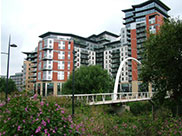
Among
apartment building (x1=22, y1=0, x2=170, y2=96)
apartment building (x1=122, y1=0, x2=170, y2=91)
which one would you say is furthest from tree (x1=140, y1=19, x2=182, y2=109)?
apartment building (x1=122, y1=0, x2=170, y2=91)

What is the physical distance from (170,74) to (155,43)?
8.67ft

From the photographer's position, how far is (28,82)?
9162 cm

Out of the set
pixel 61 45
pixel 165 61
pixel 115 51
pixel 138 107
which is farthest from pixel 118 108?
pixel 115 51

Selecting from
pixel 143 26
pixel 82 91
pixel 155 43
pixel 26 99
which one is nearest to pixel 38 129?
pixel 26 99

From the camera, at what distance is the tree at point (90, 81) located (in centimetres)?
3412

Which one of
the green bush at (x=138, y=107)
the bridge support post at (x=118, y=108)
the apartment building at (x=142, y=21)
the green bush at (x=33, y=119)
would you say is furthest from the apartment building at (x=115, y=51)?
the green bush at (x=33, y=119)

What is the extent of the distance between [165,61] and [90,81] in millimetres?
23051

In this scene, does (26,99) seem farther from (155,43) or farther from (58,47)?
(58,47)

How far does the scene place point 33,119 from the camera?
431cm

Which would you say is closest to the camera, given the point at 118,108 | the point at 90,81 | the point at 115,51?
the point at 118,108

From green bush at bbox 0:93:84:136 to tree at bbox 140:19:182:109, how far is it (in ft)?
29.7

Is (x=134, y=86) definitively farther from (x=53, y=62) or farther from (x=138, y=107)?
(x=138, y=107)

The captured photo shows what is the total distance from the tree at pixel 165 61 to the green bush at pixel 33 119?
9.04 m

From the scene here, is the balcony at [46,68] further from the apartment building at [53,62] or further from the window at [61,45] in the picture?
the window at [61,45]
